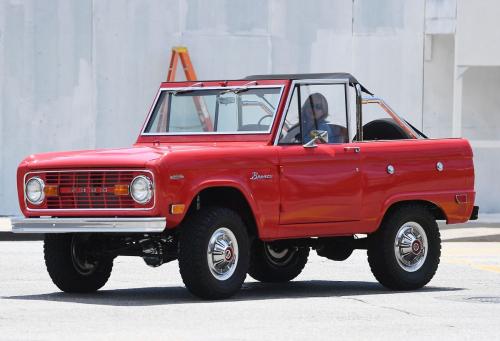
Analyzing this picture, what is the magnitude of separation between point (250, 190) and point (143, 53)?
14536mm

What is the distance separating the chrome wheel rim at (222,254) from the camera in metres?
10.3

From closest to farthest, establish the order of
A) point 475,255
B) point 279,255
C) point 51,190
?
1. point 51,190
2. point 279,255
3. point 475,255

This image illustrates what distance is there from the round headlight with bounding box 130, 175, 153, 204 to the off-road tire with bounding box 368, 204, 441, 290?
2.78 m

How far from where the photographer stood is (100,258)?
37.1 ft

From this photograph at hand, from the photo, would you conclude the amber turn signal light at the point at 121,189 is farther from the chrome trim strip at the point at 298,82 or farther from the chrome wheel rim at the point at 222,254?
the chrome trim strip at the point at 298,82

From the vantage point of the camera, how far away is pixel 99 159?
1034cm

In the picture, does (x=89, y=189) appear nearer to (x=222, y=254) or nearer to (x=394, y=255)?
(x=222, y=254)

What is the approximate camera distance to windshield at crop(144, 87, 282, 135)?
11516mm

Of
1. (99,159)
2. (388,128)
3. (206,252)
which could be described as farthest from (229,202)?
(388,128)

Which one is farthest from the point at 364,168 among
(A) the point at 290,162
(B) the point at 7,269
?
(B) the point at 7,269

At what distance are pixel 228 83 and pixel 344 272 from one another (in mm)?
3343

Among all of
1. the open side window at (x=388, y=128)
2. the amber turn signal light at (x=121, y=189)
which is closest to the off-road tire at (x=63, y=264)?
the amber turn signal light at (x=121, y=189)

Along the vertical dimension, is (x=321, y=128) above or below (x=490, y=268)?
above

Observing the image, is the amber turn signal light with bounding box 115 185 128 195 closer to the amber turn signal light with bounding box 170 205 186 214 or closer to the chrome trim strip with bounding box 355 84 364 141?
the amber turn signal light with bounding box 170 205 186 214
